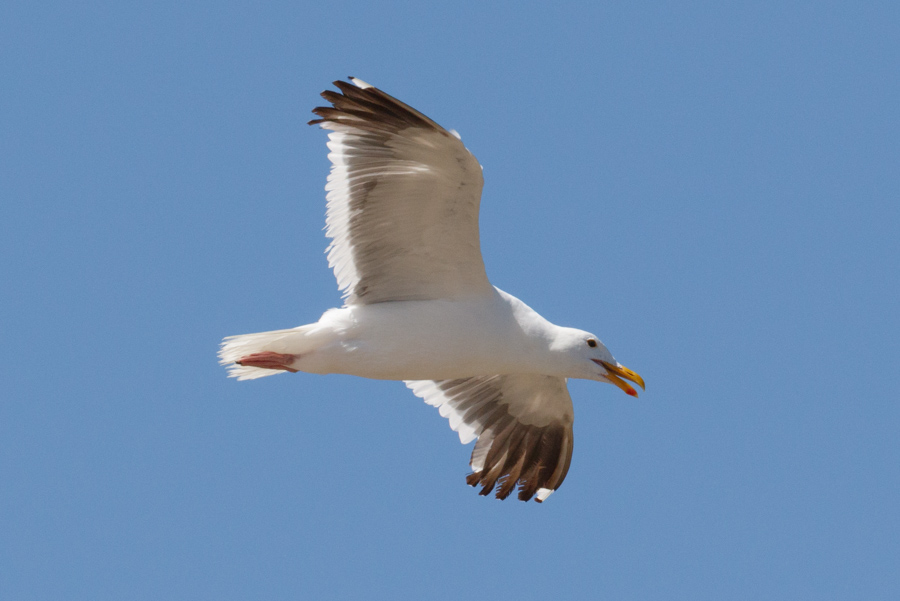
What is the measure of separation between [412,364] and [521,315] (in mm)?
926

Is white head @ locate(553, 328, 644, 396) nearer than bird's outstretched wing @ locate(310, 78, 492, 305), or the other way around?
bird's outstretched wing @ locate(310, 78, 492, 305)

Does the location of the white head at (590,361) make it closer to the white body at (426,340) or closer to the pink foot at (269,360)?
the white body at (426,340)

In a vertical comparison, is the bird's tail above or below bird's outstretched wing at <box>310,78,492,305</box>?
below

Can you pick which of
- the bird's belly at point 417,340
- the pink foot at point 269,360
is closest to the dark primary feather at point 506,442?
the bird's belly at point 417,340

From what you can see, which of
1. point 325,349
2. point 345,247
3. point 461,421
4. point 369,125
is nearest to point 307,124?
point 369,125

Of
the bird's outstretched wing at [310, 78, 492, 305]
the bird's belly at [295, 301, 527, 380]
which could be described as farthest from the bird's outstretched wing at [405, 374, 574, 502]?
the bird's outstretched wing at [310, 78, 492, 305]

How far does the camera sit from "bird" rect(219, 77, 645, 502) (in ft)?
29.6

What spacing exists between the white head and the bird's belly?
380 mm

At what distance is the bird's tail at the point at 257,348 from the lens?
952 centimetres

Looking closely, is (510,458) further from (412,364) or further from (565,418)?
(412,364)

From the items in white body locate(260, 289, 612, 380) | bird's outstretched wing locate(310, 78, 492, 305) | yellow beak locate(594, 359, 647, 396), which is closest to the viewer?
bird's outstretched wing locate(310, 78, 492, 305)

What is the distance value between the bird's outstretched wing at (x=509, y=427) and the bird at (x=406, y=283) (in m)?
1.31

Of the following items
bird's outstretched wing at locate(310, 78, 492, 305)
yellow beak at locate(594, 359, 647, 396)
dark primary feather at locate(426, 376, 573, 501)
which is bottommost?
dark primary feather at locate(426, 376, 573, 501)

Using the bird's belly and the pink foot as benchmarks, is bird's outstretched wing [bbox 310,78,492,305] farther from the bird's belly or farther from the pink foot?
the pink foot
